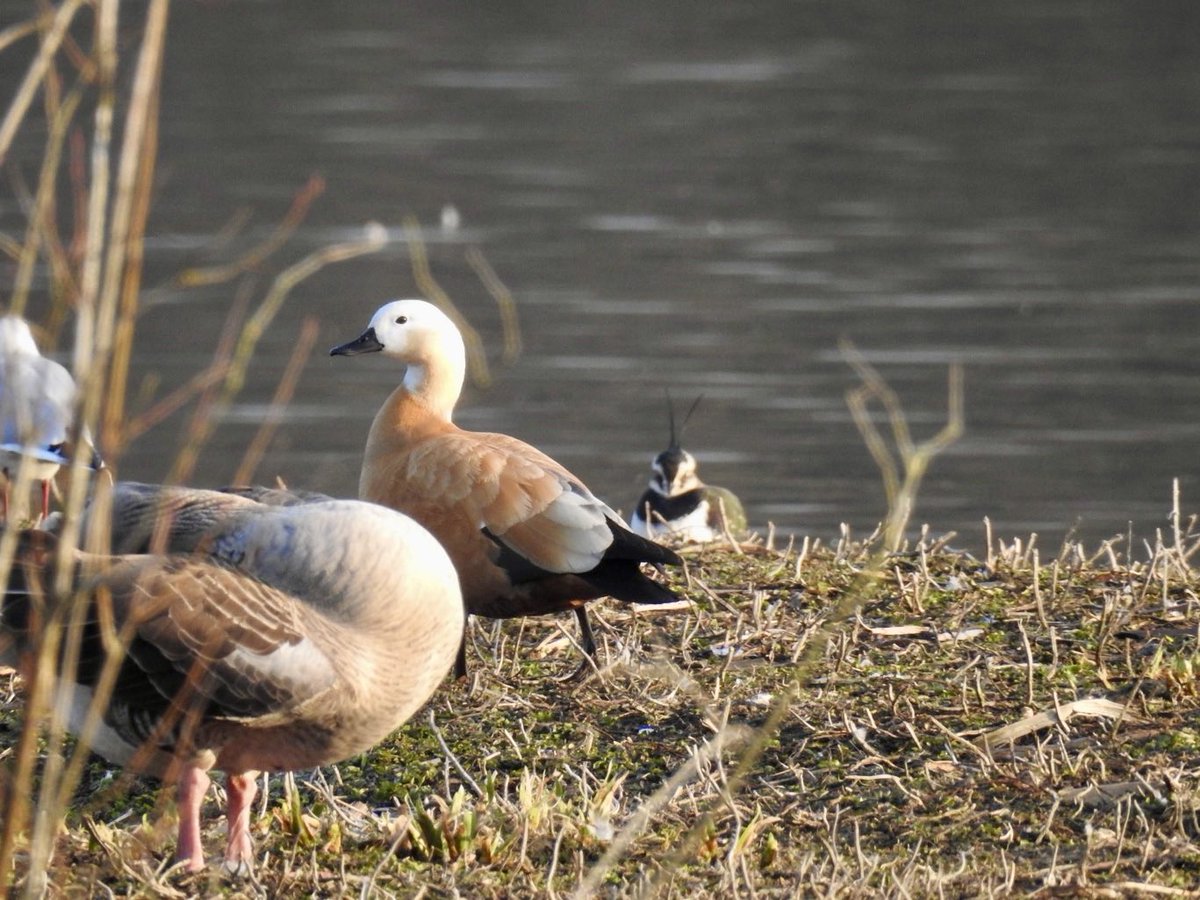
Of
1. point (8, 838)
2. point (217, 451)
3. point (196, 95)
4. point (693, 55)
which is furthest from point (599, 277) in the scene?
point (8, 838)

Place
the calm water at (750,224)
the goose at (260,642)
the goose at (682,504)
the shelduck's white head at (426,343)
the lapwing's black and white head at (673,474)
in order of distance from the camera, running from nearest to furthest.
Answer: the goose at (260,642) → the shelduck's white head at (426,343) → the goose at (682,504) → the lapwing's black and white head at (673,474) → the calm water at (750,224)

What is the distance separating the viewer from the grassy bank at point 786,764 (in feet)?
13.1

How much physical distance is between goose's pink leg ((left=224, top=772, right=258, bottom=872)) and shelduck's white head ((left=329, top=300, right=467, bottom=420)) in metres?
2.44

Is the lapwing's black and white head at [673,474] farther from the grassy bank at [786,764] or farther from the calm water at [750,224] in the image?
the grassy bank at [786,764]

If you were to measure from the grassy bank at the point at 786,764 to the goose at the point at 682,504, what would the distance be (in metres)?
2.53

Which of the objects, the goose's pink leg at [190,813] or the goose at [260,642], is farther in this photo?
the goose's pink leg at [190,813]

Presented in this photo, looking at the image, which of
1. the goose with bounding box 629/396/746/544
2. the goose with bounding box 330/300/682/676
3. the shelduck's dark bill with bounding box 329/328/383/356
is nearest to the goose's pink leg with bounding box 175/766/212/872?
the goose with bounding box 330/300/682/676

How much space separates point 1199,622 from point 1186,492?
6.54 meters

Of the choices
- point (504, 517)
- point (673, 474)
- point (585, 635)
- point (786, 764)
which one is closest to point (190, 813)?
point (786, 764)

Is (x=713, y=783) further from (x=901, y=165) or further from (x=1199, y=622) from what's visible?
(x=901, y=165)

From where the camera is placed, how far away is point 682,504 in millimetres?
9062

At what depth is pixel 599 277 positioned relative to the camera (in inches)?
669

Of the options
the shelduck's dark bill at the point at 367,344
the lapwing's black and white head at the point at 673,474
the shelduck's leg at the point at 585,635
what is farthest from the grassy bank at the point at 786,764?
the lapwing's black and white head at the point at 673,474

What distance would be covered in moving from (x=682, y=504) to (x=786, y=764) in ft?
14.7
